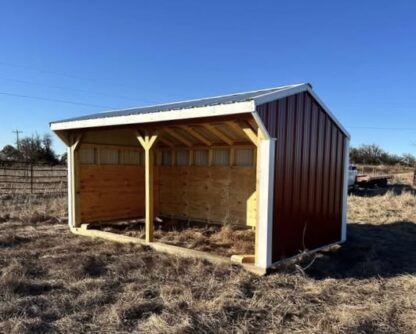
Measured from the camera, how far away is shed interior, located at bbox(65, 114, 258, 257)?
7789mm

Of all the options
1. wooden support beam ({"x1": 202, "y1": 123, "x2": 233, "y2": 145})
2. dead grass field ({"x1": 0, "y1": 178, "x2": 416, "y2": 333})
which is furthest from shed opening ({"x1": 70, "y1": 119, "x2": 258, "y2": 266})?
dead grass field ({"x1": 0, "y1": 178, "x2": 416, "y2": 333})

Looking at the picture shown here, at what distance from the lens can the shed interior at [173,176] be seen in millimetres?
7789

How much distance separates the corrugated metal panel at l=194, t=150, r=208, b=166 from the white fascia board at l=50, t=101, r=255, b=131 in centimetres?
276

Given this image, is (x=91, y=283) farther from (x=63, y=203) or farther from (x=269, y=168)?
(x=63, y=203)

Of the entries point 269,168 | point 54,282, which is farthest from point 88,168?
point 269,168

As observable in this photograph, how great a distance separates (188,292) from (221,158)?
4.71m

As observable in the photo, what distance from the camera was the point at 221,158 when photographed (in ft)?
27.3

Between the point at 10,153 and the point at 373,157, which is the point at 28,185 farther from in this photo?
the point at 373,157

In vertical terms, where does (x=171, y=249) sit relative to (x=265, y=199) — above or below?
below

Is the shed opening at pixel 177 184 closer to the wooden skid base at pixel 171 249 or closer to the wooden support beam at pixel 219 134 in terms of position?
the wooden support beam at pixel 219 134

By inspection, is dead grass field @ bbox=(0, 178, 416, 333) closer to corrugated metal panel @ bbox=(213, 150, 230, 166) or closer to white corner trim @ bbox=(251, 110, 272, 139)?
white corner trim @ bbox=(251, 110, 272, 139)

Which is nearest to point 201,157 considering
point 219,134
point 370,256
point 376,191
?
point 219,134

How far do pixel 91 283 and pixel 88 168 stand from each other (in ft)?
14.2

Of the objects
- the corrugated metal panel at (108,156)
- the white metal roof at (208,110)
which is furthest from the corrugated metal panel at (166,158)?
the white metal roof at (208,110)
